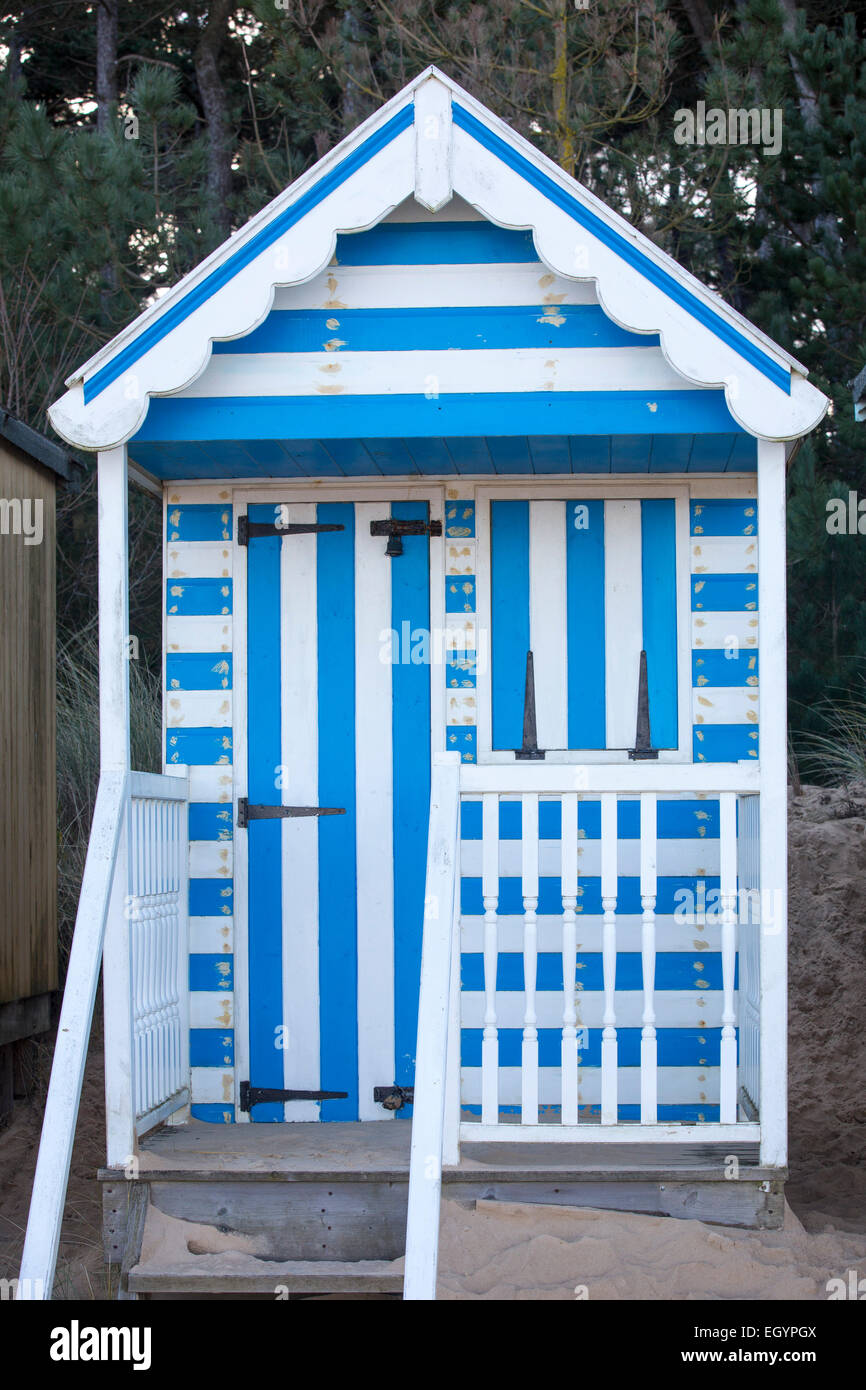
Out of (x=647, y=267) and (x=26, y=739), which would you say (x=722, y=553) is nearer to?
(x=647, y=267)

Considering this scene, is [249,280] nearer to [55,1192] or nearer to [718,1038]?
[55,1192]

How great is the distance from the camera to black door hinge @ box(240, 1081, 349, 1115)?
522cm

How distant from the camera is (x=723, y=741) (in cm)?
518

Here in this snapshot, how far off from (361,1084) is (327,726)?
1.34 meters

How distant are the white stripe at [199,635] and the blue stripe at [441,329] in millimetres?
1130

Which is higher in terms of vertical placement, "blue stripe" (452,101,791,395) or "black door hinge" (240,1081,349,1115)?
"blue stripe" (452,101,791,395)

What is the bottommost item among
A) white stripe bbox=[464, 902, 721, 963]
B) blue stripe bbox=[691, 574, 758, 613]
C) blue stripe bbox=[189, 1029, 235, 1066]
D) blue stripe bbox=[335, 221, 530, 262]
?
blue stripe bbox=[189, 1029, 235, 1066]

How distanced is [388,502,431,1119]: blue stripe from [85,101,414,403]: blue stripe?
3.99 ft

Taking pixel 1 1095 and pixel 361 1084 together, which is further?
pixel 1 1095

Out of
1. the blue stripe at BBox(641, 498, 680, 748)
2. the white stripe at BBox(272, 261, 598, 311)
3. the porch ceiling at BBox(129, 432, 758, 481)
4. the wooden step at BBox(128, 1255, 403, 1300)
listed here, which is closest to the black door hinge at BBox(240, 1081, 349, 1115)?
the wooden step at BBox(128, 1255, 403, 1300)

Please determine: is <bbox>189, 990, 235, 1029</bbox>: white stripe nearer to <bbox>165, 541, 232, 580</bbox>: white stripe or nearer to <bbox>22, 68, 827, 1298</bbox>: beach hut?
<bbox>22, 68, 827, 1298</bbox>: beach hut

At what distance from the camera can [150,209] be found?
35.3 feet

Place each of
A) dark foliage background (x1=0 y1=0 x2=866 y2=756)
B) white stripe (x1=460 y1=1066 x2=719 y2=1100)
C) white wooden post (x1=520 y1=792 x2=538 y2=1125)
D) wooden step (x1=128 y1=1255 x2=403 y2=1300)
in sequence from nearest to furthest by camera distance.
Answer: wooden step (x1=128 y1=1255 x2=403 y2=1300), white wooden post (x1=520 y1=792 x2=538 y2=1125), white stripe (x1=460 y1=1066 x2=719 y2=1100), dark foliage background (x1=0 y1=0 x2=866 y2=756)
